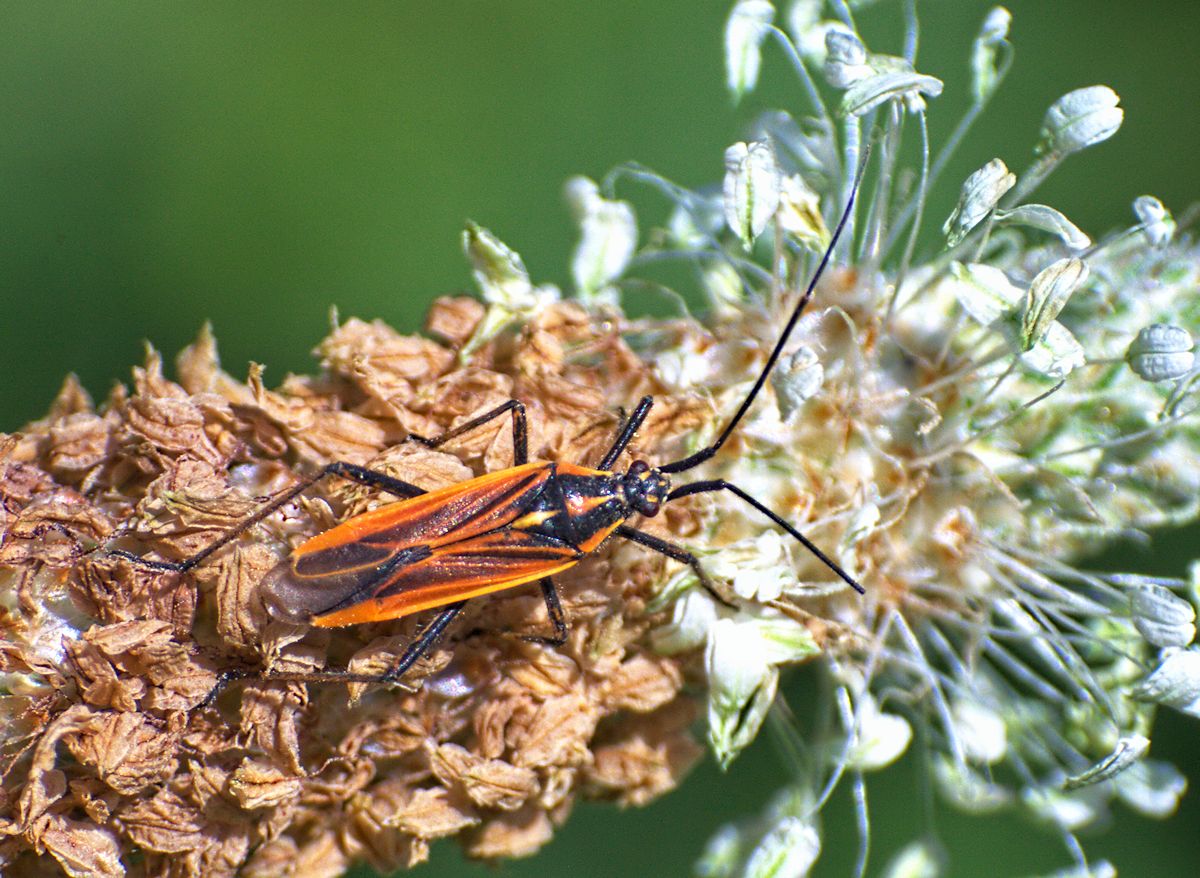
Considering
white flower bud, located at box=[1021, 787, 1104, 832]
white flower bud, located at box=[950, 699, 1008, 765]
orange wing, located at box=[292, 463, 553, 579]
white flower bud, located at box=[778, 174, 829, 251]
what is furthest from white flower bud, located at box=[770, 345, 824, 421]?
white flower bud, located at box=[1021, 787, 1104, 832]

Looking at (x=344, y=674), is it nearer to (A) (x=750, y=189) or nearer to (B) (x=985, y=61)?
(A) (x=750, y=189)

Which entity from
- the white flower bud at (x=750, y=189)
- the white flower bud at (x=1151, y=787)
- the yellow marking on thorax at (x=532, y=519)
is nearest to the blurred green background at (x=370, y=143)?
the white flower bud at (x=1151, y=787)

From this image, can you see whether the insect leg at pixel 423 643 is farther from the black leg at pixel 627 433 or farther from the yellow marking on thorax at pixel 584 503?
the black leg at pixel 627 433

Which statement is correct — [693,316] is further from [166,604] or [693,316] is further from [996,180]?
[166,604]

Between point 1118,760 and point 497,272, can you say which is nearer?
point 1118,760

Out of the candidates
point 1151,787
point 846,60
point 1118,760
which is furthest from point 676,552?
point 1151,787

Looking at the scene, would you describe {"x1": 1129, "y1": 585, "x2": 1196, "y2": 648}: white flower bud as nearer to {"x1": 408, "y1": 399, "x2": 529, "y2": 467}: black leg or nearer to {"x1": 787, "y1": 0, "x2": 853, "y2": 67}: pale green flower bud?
{"x1": 408, "y1": 399, "x2": 529, "y2": 467}: black leg
